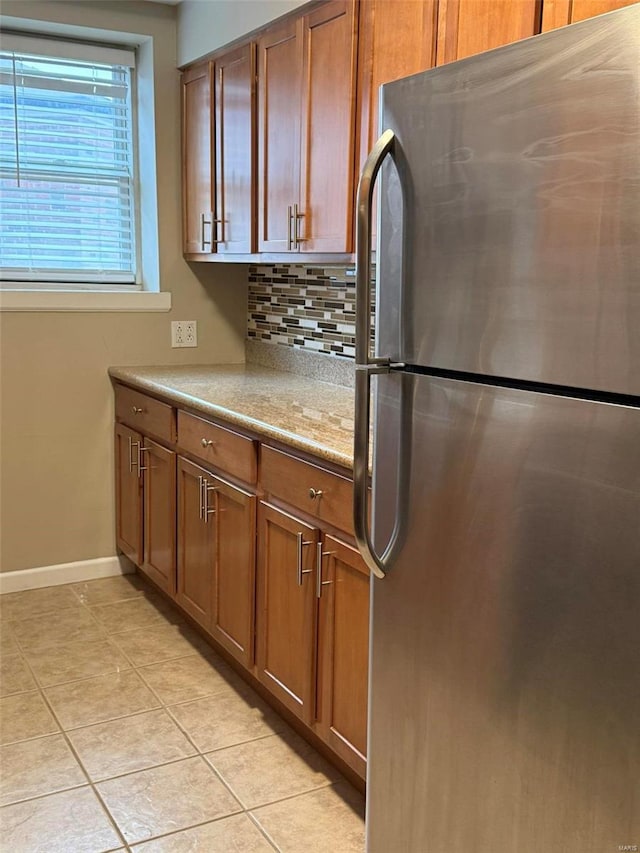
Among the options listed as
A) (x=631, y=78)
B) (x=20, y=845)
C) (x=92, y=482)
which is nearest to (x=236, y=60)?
(x=92, y=482)

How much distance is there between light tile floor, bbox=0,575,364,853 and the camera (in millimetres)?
2021

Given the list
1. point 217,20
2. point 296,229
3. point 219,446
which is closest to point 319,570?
point 219,446

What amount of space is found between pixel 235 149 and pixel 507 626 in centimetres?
235

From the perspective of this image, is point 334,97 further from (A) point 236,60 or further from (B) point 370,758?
(B) point 370,758

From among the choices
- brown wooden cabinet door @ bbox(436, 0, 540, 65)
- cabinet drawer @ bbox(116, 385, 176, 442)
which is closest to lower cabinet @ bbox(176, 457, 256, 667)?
cabinet drawer @ bbox(116, 385, 176, 442)

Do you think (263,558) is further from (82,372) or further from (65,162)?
(65,162)

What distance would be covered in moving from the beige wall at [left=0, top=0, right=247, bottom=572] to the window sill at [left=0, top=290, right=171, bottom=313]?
0.03 m

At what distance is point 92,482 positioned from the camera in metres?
3.61

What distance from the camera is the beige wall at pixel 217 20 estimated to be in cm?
269

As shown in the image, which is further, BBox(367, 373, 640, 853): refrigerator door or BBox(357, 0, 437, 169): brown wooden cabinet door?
BBox(357, 0, 437, 169): brown wooden cabinet door

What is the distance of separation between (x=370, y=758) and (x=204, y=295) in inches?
103

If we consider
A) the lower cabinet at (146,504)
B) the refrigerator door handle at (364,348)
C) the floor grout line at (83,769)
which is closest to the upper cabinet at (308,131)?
the lower cabinet at (146,504)

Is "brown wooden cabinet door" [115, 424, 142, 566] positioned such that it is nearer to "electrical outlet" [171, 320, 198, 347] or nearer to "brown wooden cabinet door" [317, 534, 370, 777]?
"electrical outlet" [171, 320, 198, 347]

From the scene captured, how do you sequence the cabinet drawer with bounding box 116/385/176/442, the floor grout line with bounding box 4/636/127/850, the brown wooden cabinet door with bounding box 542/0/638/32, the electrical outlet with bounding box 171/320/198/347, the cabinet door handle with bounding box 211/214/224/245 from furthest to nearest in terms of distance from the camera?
1. the electrical outlet with bounding box 171/320/198/347
2. the cabinet door handle with bounding box 211/214/224/245
3. the cabinet drawer with bounding box 116/385/176/442
4. the floor grout line with bounding box 4/636/127/850
5. the brown wooden cabinet door with bounding box 542/0/638/32
